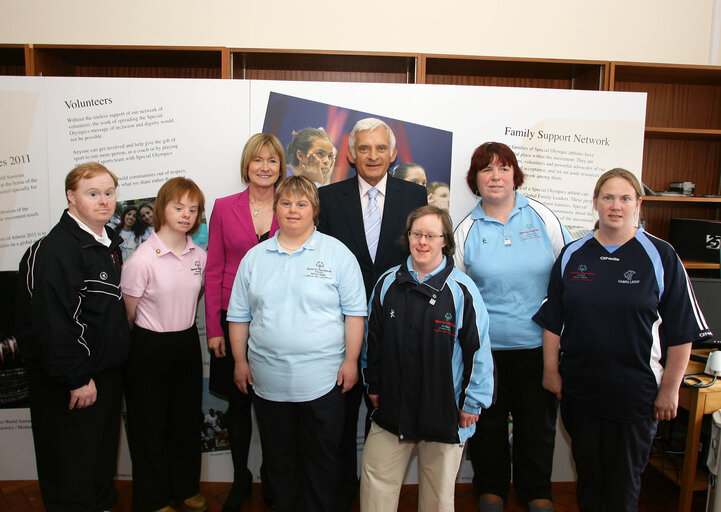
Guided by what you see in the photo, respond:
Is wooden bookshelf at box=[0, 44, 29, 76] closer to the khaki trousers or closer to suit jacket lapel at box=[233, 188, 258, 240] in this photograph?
suit jacket lapel at box=[233, 188, 258, 240]

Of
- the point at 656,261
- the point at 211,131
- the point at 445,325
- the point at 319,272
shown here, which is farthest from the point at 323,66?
the point at 656,261

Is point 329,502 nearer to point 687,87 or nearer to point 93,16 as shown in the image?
point 93,16

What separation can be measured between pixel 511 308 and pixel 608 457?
27.4 inches

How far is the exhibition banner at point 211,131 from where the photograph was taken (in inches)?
97.4

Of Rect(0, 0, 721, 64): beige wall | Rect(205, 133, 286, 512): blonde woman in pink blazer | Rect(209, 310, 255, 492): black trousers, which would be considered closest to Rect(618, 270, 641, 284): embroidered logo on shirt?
Rect(205, 133, 286, 512): blonde woman in pink blazer

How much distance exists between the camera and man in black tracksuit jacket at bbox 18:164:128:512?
170 centimetres

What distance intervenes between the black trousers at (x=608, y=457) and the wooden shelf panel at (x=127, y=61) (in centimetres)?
271

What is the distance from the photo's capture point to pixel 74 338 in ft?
5.72

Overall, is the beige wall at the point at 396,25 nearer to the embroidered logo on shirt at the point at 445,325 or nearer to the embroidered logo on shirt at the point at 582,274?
the embroidered logo on shirt at the point at 582,274

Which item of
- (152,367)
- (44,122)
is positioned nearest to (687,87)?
(152,367)

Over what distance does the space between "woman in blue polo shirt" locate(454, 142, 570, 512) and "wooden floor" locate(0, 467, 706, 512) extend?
0.68ft

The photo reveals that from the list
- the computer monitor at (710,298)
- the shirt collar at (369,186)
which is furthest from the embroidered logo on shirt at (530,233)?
the computer monitor at (710,298)

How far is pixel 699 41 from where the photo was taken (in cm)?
340

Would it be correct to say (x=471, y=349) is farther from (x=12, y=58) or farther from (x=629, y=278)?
(x=12, y=58)
